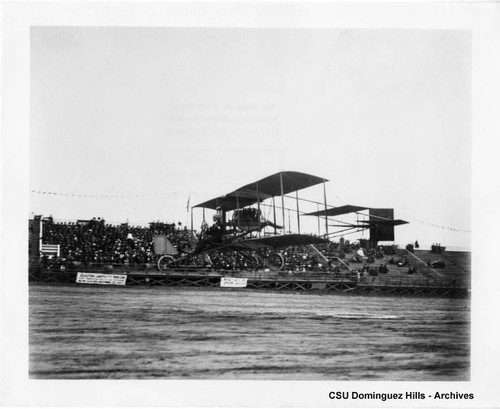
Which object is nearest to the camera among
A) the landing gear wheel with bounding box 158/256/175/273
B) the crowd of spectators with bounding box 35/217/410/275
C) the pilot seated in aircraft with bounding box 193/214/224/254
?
the crowd of spectators with bounding box 35/217/410/275

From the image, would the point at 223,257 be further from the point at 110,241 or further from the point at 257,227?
the point at 110,241

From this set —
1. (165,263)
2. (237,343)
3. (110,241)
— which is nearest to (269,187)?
(165,263)

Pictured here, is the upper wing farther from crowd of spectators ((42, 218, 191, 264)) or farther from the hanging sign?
the hanging sign

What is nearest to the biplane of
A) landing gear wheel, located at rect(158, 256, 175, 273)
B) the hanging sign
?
landing gear wheel, located at rect(158, 256, 175, 273)

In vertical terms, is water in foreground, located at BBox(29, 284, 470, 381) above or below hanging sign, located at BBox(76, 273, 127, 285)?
below

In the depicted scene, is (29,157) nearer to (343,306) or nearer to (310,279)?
(343,306)

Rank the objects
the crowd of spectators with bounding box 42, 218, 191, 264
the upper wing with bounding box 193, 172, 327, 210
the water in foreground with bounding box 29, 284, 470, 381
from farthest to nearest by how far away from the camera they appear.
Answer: the crowd of spectators with bounding box 42, 218, 191, 264
the upper wing with bounding box 193, 172, 327, 210
the water in foreground with bounding box 29, 284, 470, 381
